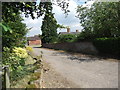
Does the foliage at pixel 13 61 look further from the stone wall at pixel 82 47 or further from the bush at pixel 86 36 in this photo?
the bush at pixel 86 36

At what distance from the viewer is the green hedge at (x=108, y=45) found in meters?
13.4

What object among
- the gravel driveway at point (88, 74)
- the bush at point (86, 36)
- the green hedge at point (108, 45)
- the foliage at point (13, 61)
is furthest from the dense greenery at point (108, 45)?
the foliage at point (13, 61)

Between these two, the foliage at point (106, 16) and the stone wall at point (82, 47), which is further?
the stone wall at point (82, 47)

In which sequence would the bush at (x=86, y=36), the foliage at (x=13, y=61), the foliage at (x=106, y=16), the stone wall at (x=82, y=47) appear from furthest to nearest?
the bush at (x=86, y=36)
the stone wall at (x=82, y=47)
the foliage at (x=106, y=16)
the foliage at (x=13, y=61)

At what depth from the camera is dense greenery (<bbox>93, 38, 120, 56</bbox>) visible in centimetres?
1343

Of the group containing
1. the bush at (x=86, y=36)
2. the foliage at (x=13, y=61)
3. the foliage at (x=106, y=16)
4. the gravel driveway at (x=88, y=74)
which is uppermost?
the foliage at (x=106, y=16)

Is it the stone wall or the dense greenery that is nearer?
the dense greenery

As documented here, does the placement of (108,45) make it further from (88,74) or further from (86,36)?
(88,74)

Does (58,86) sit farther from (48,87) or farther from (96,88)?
(96,88)

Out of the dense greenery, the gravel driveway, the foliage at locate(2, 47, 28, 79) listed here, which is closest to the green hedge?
the dense greenery

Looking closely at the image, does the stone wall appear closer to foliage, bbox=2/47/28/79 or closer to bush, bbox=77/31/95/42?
bush, bbox=77/31/95/42

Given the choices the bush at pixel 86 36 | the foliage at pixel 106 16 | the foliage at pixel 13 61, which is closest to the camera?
the foliage at pixel 13 61

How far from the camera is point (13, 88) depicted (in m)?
4.14

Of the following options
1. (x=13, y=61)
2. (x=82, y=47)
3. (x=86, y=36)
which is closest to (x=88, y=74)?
(x=13, y=61)
